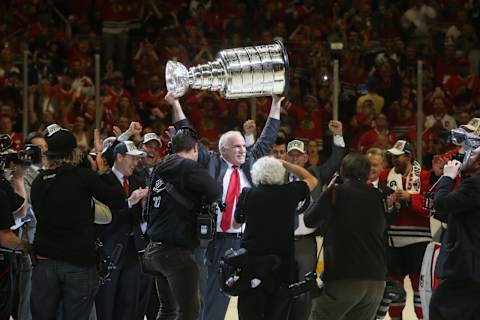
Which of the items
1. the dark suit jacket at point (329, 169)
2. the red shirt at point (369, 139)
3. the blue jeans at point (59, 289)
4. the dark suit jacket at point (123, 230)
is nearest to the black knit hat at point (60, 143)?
the blue jeans at point (59, 289)

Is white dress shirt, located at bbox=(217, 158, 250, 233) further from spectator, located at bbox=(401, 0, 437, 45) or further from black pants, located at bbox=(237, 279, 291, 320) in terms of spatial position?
spectator, located at bbox=(401, 0, 437, 45)

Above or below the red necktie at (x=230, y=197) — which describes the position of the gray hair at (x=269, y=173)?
above

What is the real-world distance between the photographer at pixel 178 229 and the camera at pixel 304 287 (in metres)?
0.60

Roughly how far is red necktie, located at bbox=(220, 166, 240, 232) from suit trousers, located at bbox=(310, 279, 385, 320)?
1.31 metres

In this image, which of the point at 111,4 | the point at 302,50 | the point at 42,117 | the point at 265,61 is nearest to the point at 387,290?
the point at 265,61

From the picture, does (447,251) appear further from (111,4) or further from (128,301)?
(111,4)

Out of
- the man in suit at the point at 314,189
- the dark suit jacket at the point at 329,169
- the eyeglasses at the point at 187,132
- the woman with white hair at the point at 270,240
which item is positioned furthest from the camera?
the dark suit jacket at the point at 329,169

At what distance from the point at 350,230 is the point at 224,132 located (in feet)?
16.1

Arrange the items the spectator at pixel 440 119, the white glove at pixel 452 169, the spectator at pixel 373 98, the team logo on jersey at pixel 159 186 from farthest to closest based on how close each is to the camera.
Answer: the spectator at pixel 440 119 < the spectator at pixel 373 98 < the team logo on jersey at pixel 159 186 < the white glove at pixel 452 169

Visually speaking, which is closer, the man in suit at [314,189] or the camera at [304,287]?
the camera at [304,287]

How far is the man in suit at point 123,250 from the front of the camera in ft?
25.3

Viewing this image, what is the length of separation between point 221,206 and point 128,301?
961 mm

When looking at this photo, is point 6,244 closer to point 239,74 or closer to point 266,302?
point 266,302

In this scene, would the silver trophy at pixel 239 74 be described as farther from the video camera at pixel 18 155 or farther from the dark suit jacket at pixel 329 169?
the dark suit jacket at pixel 329 169
